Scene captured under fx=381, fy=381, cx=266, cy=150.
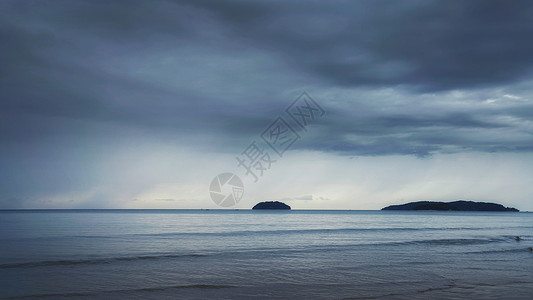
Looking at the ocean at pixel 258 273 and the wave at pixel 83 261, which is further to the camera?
the wave at pixel 83 261

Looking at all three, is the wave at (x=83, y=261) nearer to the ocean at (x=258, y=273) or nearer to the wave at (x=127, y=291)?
the ocean at (x=258, y=273)

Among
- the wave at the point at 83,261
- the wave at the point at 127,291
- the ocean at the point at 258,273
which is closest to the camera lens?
→ the wave at the point at 127,291

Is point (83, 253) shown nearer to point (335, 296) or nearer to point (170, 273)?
point (170, 273)

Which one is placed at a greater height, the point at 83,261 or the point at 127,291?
the point at 83,261

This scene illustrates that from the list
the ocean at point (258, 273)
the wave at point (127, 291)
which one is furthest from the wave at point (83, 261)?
the wave at point (127, 291)

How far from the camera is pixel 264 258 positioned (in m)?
29.9

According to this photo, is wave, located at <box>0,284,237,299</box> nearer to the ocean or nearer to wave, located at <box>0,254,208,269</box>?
the ocean

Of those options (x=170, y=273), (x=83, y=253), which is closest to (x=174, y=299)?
(x=170, y=273)

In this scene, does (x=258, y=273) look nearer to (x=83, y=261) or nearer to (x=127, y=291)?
(x=127, y=291)

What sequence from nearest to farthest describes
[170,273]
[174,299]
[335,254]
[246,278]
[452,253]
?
[174,299], [246,278], [170,273], [335,254], [452,253]

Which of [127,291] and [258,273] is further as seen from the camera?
[258,273]

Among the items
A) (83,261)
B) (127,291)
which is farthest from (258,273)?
(83,261)

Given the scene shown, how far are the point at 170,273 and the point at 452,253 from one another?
84.3 ft

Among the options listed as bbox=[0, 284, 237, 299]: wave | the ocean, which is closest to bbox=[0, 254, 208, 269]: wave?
the ocean
